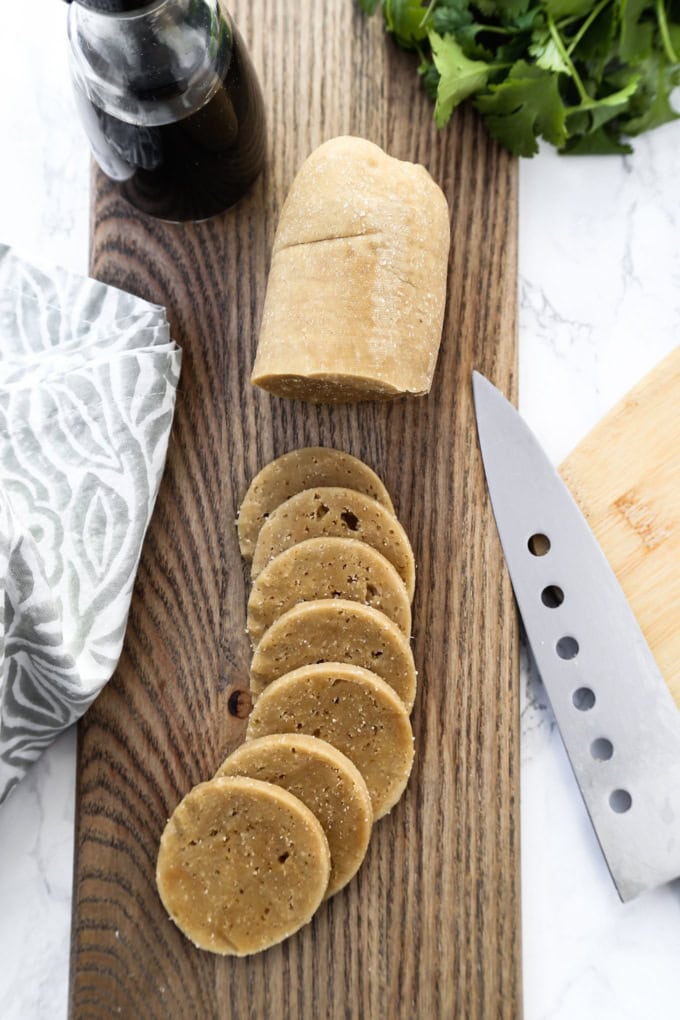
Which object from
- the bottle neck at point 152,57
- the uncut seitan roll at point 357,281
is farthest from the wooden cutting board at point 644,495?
the bottle neck at point 152,57

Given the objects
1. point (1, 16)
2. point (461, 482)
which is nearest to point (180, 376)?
point (461, 482)

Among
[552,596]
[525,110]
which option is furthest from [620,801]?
[525,110]

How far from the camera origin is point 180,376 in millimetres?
1640

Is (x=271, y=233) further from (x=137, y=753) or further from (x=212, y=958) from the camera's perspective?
(x=212, y=958)

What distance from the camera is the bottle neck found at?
1266mm

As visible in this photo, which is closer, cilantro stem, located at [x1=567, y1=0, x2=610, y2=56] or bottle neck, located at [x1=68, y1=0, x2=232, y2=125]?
bottle neck, located at [x1=68, y1=0, x2=232, y2=125]

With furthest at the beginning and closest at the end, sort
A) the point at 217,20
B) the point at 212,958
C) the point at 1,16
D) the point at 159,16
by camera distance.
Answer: the point at 1,16 → the point at 212,958 → the point at 217,20 → the point at 159,16

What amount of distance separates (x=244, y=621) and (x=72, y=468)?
1.28ft

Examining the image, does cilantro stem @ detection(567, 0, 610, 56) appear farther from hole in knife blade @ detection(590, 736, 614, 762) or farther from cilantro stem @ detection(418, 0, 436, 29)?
hole in knife blade @ detection(590, 736, 614, 762)

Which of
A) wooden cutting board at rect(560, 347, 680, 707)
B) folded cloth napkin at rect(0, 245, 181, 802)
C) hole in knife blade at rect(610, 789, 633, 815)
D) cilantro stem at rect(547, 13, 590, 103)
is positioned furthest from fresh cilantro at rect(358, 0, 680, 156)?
hole in knife blade at rect(610, 789, 633, 815)

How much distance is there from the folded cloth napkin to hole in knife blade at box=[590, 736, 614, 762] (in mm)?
809

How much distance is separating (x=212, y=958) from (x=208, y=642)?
0.51 meters

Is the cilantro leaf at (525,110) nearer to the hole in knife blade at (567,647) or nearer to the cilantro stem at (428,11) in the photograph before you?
the cilantro stem at (428,11)

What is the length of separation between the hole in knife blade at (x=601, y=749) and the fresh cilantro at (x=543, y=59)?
1.03 m
